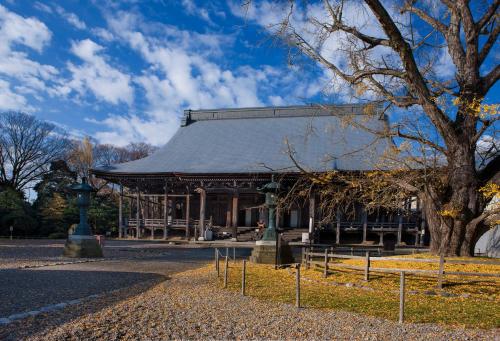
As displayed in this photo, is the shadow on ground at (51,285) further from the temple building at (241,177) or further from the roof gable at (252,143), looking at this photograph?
the roof gable at (252,143)

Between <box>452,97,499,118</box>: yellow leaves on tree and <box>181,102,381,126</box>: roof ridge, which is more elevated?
<box>181,102,381,126</box>: roof ridge

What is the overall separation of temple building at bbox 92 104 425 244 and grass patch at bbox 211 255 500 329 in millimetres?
13059

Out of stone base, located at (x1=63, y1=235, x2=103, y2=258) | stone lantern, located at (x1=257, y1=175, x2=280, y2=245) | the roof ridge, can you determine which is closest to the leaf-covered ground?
stone lantern, located at (x1=257, y1=175, x2=280, y2=245)

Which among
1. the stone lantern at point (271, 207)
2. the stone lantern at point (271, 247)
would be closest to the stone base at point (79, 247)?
the stone lantern at point (271, 247)

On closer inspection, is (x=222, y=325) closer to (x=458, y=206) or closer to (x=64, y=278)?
(x=64, y=278)

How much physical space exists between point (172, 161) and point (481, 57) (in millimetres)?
21241

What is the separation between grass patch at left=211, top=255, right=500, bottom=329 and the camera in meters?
6.53

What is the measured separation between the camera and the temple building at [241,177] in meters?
25.0

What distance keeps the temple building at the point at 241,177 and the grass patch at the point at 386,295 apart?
13059 millimetres

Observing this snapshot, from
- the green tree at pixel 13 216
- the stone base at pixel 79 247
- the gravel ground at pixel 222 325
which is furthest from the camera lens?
the green tree at pixel 13 216

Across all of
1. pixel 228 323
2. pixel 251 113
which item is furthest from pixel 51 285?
pixel 251 113

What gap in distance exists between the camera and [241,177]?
82.8 ft

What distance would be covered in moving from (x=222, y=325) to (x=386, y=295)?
13.1 feet

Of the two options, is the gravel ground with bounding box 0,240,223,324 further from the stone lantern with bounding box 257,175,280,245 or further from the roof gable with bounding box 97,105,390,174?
the roof gable with bounding box 97,105,390,174
